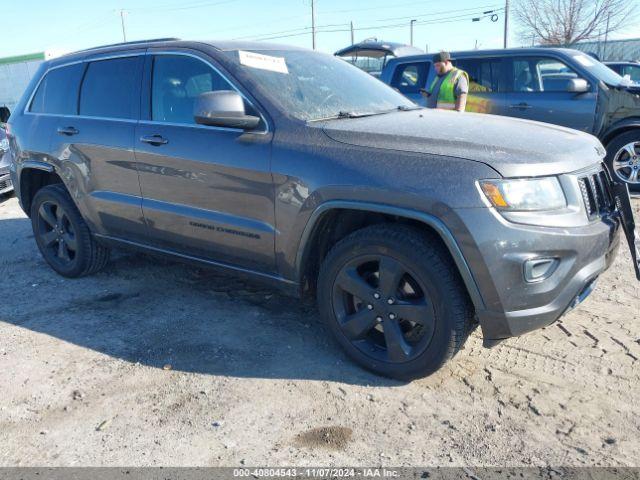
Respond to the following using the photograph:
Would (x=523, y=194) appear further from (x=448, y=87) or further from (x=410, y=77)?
(x=410, y=77)

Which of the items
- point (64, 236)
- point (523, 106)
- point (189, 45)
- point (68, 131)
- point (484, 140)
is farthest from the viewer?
point (523, 106)

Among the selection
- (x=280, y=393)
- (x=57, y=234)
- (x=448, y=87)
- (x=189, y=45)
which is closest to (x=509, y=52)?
(x=448, y=87)

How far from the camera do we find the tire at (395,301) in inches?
108

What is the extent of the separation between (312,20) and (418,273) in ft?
142

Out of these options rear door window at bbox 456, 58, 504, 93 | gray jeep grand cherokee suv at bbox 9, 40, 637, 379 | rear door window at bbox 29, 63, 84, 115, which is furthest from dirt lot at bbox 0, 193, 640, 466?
rear door window at bbox 456, 58, 504, 93

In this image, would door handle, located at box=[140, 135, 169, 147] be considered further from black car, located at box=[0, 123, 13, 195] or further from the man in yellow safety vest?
black car, located at box=[0, 123, 13, 195]

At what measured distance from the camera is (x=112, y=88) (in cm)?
416

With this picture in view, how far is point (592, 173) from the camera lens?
9.47ft

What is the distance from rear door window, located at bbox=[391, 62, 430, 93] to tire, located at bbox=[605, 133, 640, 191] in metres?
2.69

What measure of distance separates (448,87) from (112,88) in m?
3.97

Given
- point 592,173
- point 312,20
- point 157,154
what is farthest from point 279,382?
point 312,20

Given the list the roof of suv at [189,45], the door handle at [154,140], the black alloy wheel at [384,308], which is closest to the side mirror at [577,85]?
the roof of suv at [189,45]

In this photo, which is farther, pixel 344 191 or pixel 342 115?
pixel 342 115

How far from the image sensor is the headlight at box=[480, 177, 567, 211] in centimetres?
254
